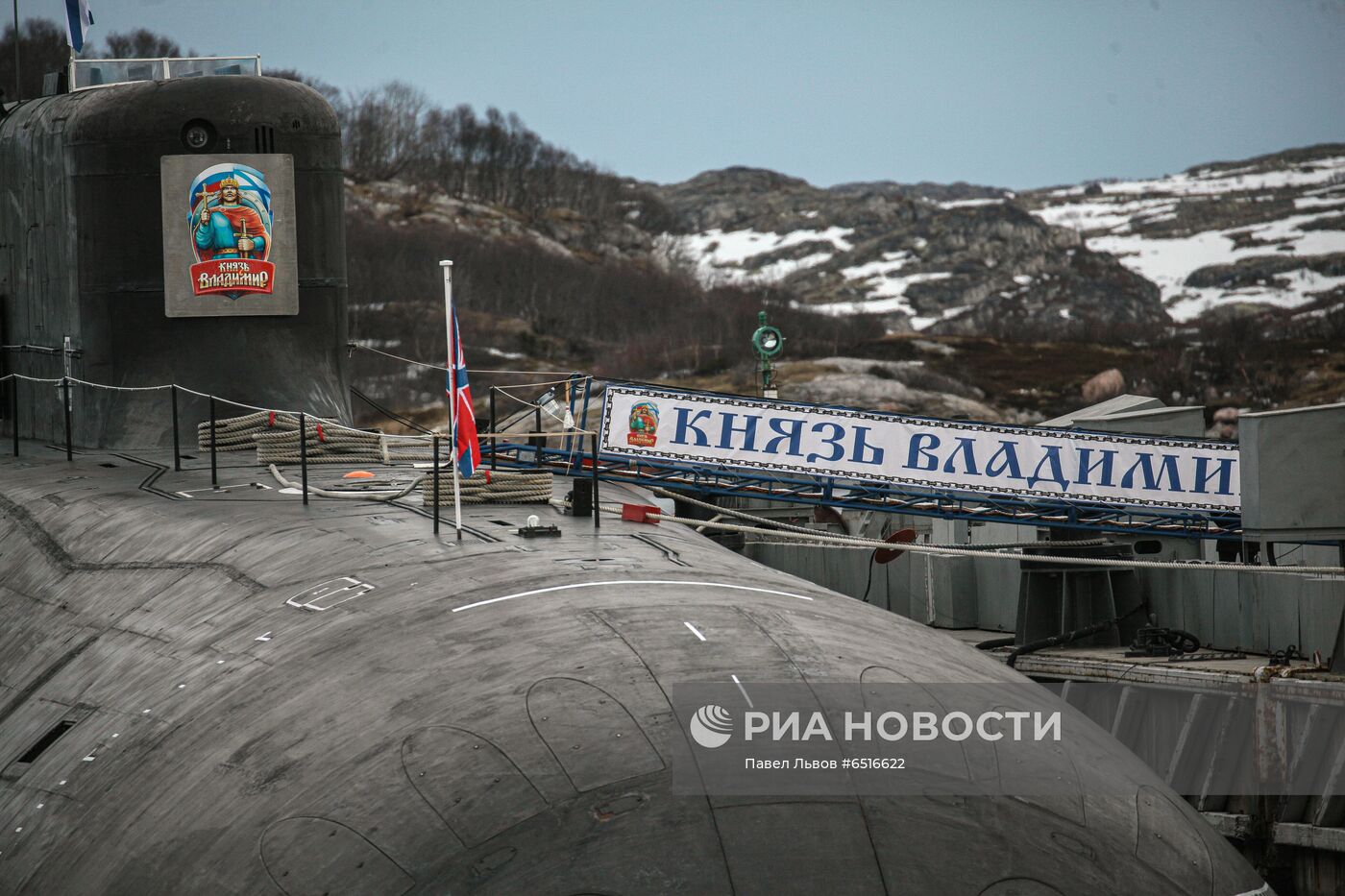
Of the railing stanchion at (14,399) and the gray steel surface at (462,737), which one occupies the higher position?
the railing stanchion at (14,399)

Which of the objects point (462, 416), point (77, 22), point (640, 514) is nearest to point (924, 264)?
point (77, 22)

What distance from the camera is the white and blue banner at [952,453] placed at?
18.1 metres

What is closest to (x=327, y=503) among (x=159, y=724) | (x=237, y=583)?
(x=237, y=583)

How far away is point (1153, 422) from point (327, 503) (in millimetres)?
11332

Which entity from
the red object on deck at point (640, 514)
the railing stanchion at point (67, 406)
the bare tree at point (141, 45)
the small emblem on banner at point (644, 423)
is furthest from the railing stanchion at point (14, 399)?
the bare tree at point (141, 45)

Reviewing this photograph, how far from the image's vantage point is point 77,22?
722 inches

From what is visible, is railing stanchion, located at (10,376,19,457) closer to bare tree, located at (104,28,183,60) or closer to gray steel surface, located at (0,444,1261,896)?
gray steel surface, located at (0,444,1261,896)

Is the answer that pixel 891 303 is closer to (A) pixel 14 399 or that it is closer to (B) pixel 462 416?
(A) pixel 14 399

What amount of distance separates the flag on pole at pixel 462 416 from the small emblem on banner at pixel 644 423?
7.52 metres

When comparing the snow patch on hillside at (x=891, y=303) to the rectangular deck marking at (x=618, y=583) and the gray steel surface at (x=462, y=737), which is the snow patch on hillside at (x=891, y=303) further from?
the rectangular deck marking at (x=618, y=583)

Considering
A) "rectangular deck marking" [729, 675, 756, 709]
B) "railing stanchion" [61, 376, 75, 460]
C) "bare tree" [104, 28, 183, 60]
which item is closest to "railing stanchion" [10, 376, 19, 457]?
"railing stanchion" [61, 376, 75, 460]

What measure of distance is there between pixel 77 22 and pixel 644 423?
8189 millimetres

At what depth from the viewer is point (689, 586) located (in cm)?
870

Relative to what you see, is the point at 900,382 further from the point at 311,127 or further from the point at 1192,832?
the point at 1192,832
